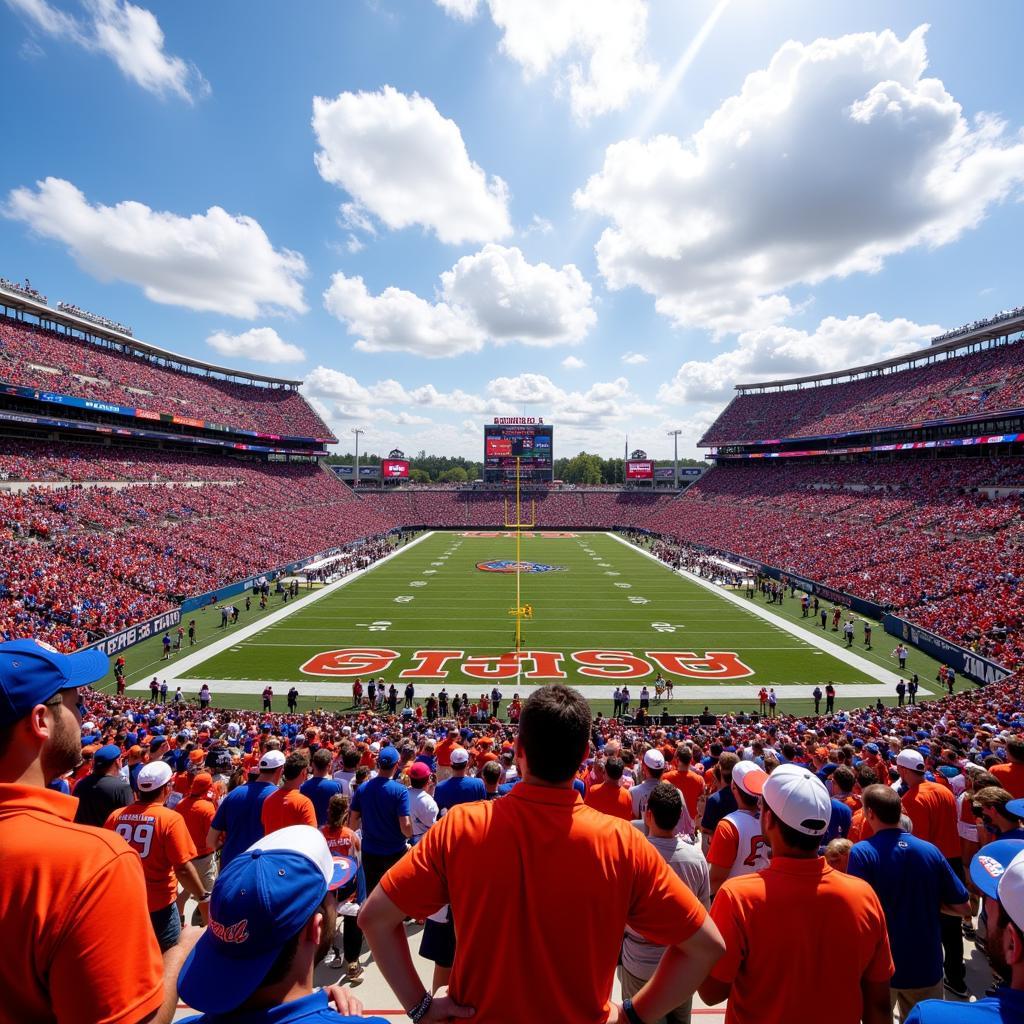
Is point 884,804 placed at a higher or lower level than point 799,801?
lower

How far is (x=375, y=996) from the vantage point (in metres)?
4.43

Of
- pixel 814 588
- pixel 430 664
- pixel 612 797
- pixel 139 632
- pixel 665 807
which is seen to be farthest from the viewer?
pixel 814 588

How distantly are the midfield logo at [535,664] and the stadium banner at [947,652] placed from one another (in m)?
7.11

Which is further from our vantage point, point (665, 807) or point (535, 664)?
point (535, 664)

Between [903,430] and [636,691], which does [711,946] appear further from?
[903,430]

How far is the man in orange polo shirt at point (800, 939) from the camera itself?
237cm

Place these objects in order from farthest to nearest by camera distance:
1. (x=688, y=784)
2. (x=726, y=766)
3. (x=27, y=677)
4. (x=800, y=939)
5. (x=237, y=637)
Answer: (x=237, y=637) < (x=688, y=784) < (x=726, y=766) < (x=800, y=939) < (x=27, y=677)

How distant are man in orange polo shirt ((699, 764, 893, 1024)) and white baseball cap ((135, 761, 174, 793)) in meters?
3.90

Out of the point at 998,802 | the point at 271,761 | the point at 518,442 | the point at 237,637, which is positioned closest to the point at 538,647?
the point at 237,637

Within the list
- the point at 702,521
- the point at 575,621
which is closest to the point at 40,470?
the point at 575,621

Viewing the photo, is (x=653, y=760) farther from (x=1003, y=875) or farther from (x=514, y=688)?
(x=514, y=688)

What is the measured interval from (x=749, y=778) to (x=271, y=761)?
4.06 m

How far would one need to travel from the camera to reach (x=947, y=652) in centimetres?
2153

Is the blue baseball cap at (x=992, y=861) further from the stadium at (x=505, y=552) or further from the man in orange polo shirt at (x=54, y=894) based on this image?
the stadium at (x=505, y=552)
